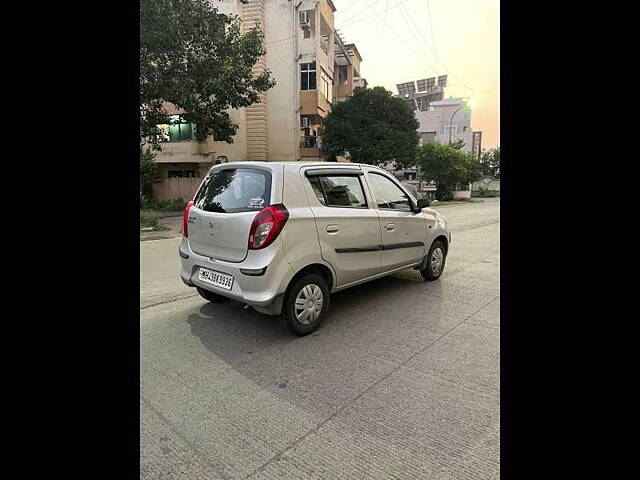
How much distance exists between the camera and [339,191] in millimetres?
4152

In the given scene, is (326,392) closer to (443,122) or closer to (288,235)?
(288,235)

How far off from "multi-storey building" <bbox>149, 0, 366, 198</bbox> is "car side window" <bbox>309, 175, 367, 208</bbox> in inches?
710

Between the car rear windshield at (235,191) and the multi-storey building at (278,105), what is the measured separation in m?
18.0

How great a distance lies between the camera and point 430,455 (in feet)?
6.81

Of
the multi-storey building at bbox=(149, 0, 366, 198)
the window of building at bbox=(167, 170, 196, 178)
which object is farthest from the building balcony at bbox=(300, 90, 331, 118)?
the window of building at bbox=(167, 170, 196, 178)

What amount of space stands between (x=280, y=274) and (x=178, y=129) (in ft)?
68.0

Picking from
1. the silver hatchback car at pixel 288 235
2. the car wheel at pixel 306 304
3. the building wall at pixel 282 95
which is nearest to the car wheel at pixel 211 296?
the silver hatchback car at pixel 288 235

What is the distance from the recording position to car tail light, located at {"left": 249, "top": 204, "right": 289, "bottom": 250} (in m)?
3.43

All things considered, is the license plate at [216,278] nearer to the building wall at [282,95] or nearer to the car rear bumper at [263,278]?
the car rear bumper at [263,278]

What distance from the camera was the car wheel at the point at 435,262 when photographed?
5441mm
